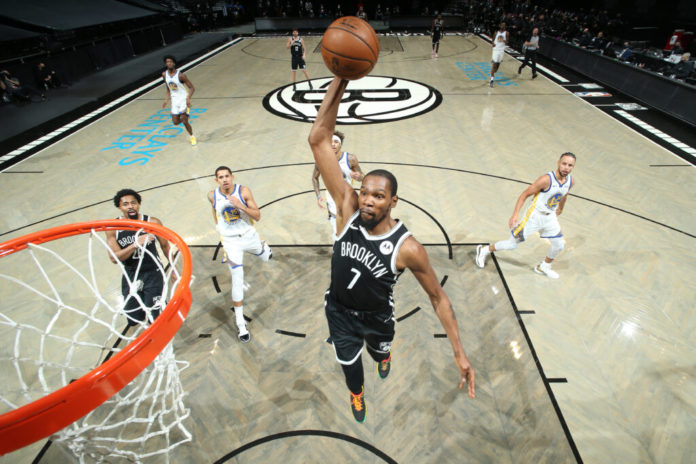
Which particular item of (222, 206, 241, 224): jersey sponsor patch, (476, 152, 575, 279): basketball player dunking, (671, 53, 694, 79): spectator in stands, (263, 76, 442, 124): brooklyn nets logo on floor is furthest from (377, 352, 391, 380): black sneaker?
(671, 53, 694, 79): spectator in stands

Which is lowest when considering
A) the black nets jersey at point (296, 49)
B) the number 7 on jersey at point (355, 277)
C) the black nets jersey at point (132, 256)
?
the black nets jersey at point (132, 256)

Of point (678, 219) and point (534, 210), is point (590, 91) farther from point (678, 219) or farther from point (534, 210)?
point (534, 210)

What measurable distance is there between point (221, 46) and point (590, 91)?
17386 millimetres

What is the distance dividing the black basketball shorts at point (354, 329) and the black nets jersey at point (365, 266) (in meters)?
0.08

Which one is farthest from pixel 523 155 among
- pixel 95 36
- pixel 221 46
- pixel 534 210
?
pixel 221 46

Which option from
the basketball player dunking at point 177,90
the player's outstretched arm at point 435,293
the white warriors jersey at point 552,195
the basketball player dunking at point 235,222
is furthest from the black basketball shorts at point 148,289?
the basketball player dunking at point 177,90

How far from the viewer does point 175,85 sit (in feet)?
25.1

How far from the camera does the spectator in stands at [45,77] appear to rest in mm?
11055

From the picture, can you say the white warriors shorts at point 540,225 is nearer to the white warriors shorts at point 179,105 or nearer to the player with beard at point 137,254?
the player with beard at point 137,254

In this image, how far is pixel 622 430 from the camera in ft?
9.91

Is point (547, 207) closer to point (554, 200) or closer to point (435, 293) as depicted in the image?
point (554, 200)

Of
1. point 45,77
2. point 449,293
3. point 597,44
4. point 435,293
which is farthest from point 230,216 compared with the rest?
point 597,44

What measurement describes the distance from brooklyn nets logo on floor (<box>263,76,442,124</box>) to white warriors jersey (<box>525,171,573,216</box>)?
234 inches

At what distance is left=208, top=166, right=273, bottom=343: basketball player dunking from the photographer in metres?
3.69
